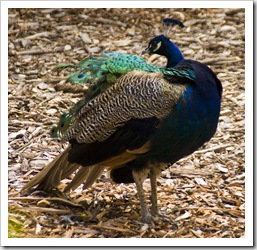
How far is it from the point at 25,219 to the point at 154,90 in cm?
153

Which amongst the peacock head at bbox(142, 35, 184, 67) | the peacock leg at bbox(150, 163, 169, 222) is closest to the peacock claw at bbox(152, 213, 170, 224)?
the peacock leg at bbox(150, 163, 169, 222)

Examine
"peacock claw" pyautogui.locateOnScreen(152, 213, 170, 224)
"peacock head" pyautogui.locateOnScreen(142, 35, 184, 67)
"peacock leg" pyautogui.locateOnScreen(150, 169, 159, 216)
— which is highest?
"peacock head" pyautogui.locateOnScreen(142, 35, 184, 67)

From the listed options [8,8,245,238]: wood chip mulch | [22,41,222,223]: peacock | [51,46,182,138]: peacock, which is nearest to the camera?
[22,41,222,223]: peacock

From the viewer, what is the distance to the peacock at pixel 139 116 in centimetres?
479

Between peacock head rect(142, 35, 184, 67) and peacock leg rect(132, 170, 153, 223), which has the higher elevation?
peacock head rect(142, 35, 184, 67)

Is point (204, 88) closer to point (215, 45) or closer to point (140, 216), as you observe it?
point (140, 216)

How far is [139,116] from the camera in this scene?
189 inches

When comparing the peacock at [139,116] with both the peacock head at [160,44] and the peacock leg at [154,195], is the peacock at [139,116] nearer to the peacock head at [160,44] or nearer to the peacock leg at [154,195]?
the peacock leg at [154,195]

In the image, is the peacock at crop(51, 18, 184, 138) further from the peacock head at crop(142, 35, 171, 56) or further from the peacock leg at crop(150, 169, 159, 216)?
the peacock leg at crop(150, 169, 159, 216)

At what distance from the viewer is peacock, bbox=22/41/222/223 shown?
15.7 feet

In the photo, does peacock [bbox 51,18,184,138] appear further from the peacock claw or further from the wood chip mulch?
the peacock claw

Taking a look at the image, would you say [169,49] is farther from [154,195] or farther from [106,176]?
[106,176]

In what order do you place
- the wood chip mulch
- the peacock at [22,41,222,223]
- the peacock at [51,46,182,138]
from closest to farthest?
1. the peacock at [22,41,222,223]
2. the peacock at [51,46,182,138]
3. the wood chip mulch

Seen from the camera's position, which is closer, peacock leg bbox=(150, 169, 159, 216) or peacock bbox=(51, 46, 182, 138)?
peacock bbox=(51, 46, 182, 138)
